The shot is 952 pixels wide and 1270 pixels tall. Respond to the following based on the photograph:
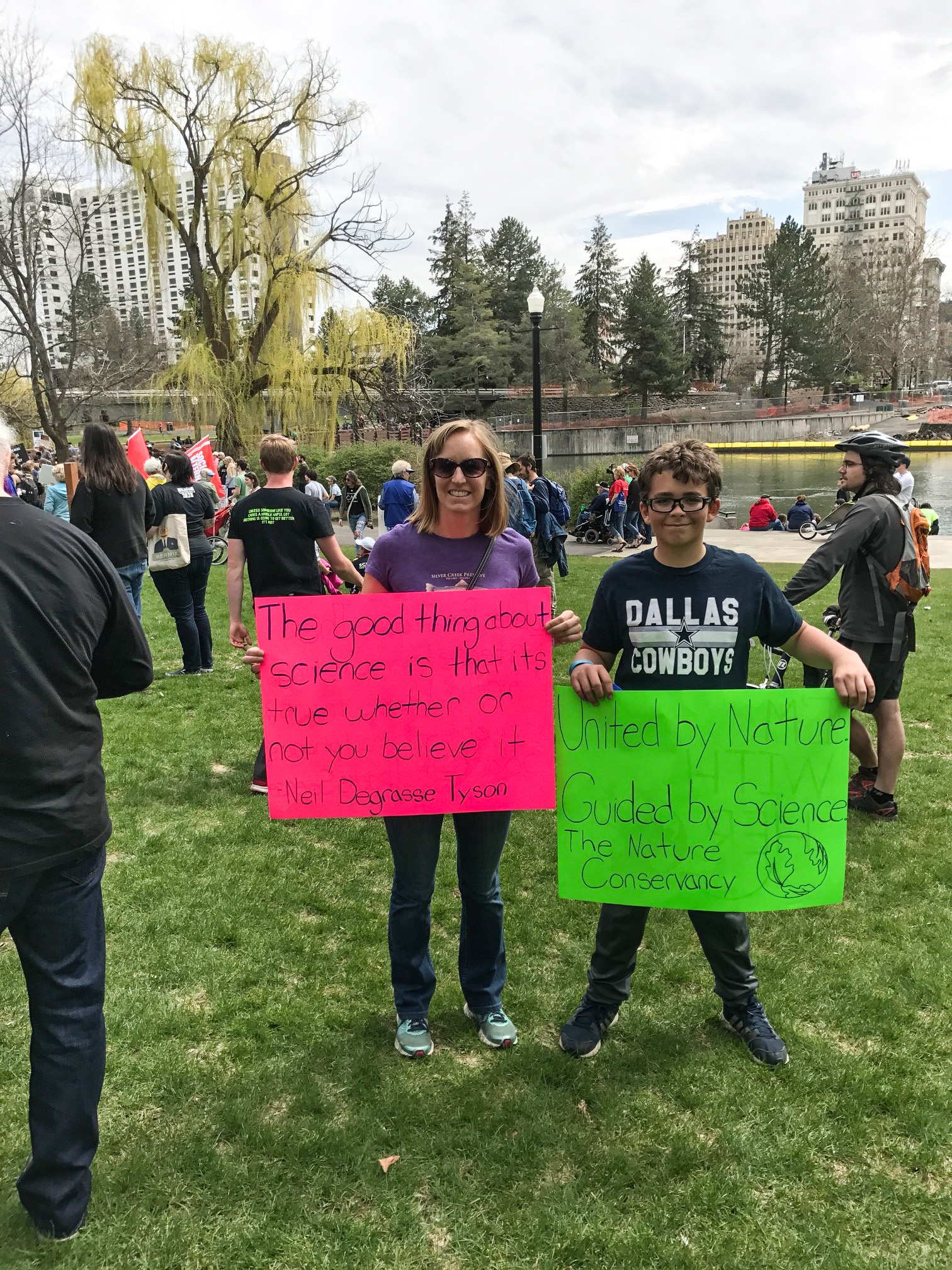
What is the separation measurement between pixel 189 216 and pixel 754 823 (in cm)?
2591

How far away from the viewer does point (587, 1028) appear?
9.30ft

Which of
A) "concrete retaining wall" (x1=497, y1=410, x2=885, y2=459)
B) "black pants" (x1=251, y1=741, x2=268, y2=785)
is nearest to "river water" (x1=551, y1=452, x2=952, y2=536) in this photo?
"concrete retaining wall" (x1=497, y1=410, x2=885, y2=459)

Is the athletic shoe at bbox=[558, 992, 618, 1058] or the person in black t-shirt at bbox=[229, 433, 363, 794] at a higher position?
the person in black t-shirt at bbox=[229, 433, 363, 794]

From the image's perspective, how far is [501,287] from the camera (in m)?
74.9

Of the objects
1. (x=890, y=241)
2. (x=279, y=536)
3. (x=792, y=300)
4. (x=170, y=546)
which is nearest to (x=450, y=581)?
(x=279, y=536)

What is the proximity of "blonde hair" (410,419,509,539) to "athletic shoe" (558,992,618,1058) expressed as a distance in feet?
5.48

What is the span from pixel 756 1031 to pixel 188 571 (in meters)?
5.81

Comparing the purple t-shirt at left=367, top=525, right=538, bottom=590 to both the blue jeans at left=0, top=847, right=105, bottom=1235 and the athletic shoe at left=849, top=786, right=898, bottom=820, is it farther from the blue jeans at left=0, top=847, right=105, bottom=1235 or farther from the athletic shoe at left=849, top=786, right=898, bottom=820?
the athletic shoe at left=849, top=786, right=898, bottom=820

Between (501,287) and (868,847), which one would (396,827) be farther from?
(501,287)

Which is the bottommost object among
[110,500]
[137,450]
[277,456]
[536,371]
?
[110,500]

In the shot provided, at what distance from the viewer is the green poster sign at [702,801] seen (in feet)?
8.26

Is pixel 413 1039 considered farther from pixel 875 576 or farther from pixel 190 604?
pixel 190 604

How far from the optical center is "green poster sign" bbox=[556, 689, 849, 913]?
2518mm

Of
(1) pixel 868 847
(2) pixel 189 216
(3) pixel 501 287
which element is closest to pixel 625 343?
(3) pixel 501 287
